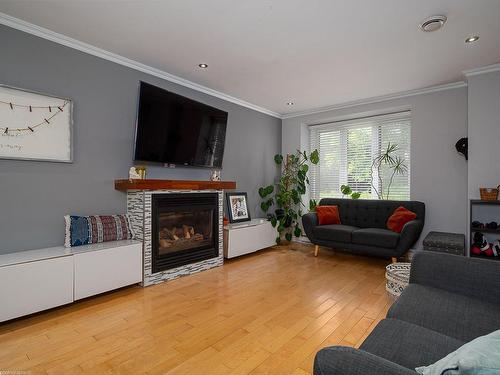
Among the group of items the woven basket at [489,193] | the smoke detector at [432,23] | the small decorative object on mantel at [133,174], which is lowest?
the woven basket at [489,193]

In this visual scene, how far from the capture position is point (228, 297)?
2.72 m

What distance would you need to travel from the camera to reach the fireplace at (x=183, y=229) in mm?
3119

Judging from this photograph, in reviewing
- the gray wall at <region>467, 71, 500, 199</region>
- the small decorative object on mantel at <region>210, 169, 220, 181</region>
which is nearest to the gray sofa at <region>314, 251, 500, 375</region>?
the gray wall at <region>467, 71, 500, 199</region>

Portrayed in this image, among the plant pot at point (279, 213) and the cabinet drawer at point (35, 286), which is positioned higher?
the plant pot at point (279, 213)

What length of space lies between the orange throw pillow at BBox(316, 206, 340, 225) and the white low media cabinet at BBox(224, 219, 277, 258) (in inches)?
33.1

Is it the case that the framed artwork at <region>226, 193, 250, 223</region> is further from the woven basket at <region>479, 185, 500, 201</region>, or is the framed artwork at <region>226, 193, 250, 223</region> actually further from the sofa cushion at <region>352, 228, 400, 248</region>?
the woven basket at <region>479, 185, 500, 201</region>

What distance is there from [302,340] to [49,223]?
251cm

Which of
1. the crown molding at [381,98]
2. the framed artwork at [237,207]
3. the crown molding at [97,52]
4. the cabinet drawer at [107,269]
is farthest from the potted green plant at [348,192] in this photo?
the cabinet drawer at [107,269]

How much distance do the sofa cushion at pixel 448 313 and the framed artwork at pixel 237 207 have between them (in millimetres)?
3030

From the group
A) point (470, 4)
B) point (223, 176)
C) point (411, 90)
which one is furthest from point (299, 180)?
point (470, 4)

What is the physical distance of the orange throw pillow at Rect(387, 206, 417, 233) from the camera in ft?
12.2

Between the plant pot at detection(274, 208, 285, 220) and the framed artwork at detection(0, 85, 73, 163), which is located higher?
the framed artwork at detection(0, 85, 73, 163)

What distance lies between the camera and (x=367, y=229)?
400 cm

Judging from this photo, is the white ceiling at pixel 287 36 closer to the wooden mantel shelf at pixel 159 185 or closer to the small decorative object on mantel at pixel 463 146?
the small decorative object on mantel at pixel 463 146
